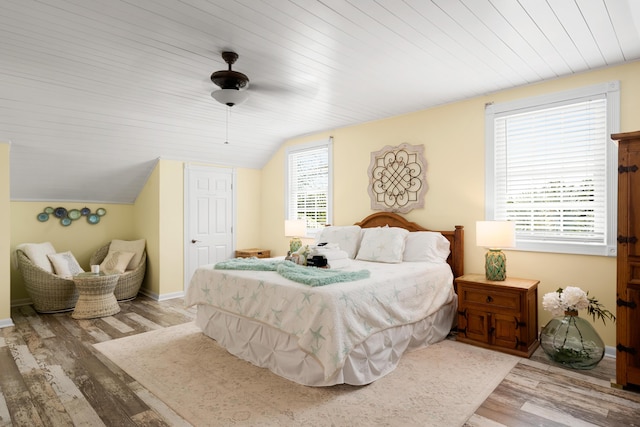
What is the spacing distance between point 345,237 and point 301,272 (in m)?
1.51

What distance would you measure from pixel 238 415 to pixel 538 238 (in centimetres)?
316

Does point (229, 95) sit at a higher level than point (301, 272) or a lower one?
higher

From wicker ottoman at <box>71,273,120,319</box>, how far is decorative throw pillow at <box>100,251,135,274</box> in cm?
78

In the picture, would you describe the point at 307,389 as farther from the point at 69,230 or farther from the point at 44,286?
the point at 69,230

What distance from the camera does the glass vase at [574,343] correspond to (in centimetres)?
289

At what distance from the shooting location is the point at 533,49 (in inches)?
113

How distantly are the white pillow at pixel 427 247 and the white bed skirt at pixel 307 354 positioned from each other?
0.52 meters

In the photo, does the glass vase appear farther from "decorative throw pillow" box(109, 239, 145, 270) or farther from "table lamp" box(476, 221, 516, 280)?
"decorative throw pillow" box(109, 239, 145, 270)

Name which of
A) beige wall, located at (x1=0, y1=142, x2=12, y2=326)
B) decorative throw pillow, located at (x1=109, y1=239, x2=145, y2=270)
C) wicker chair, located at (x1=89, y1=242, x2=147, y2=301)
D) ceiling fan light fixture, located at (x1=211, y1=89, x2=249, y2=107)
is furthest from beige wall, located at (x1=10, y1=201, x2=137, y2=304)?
ceiling fan light fixture, located at (x1=211, y1=89, x2=249, y2=107)

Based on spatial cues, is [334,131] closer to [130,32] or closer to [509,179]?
[509,179]

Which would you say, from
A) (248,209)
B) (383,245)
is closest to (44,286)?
(248,209)

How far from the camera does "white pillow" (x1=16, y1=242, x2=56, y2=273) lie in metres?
4.62

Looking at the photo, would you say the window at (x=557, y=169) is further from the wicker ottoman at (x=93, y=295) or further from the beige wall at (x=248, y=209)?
the wicker ottoman at (x=93, y=295)

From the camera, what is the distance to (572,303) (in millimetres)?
2939
